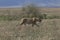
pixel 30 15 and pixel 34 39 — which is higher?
pixel 34 39

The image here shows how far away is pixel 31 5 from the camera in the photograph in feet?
198

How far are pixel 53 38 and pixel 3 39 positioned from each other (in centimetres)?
226

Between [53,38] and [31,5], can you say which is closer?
[53,38]

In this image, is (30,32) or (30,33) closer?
(30,33)

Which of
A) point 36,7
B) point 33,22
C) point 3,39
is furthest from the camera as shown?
point 36,7

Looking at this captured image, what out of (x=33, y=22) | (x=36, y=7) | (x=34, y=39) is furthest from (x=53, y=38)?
(x=36, y=7)

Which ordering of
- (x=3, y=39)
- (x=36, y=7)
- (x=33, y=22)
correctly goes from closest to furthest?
(x=3, y=39)
(x=33, y=22)
(x=36, y=7)

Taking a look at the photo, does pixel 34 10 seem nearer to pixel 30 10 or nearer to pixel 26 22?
pixel 30 10

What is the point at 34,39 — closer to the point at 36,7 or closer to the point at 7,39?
the point at 7,39

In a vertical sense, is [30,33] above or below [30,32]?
above

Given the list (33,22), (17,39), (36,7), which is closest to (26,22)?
(33,22)

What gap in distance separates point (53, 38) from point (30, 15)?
49.2 metres

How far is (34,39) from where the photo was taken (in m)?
12.6

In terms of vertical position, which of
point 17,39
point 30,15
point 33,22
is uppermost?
point 17,39
